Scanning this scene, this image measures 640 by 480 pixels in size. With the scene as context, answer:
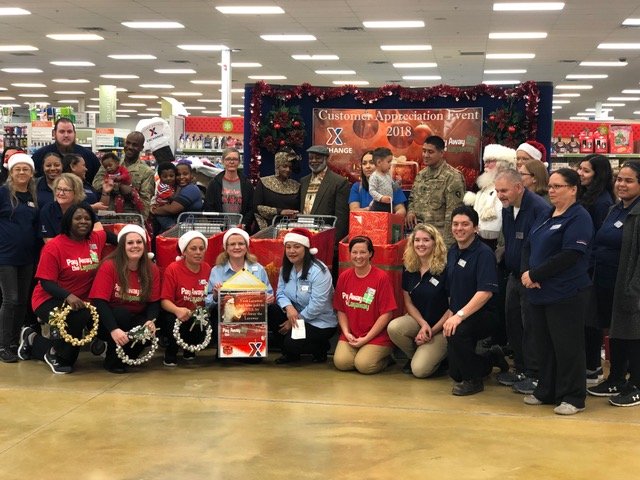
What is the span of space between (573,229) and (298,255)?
2200 mm

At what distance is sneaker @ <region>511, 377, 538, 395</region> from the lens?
5.66 m

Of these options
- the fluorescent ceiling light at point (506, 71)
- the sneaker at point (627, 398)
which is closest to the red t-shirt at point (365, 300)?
the sneaker at point (627, 398)

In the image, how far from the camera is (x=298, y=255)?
6.45 metres

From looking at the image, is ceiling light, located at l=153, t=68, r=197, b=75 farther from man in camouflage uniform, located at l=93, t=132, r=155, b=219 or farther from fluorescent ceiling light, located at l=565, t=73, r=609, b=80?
man in camouflage uniform, located at l=93, t=132, r=155, b=219

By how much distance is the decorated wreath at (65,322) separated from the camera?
6.01 meters

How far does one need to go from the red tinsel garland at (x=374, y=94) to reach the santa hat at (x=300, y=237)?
1895 millimetres

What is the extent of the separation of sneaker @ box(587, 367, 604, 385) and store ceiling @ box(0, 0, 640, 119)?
895 centimetres

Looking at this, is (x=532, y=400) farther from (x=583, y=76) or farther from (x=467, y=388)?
(x=583, y=76)

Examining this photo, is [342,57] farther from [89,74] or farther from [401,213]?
[401,213]

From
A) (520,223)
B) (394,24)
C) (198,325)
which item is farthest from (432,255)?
(394,24)

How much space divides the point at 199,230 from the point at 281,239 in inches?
30.1

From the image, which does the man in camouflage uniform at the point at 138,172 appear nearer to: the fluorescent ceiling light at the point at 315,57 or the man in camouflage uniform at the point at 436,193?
the man in camouflage uniform at the point at 436,193

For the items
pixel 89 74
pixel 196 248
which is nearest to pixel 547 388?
pixel 196 248

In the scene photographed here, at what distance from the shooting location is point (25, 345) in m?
6.51
